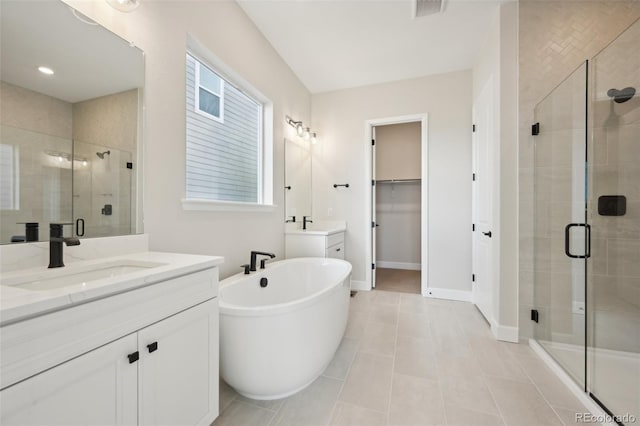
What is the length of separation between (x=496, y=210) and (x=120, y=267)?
2741mm

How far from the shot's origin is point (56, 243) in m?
1.02

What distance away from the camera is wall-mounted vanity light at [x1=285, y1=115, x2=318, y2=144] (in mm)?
3153

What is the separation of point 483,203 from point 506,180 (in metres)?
0.47

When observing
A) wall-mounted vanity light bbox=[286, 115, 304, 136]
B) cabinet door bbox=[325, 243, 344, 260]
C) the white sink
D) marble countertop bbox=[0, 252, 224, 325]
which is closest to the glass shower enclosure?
cabinet door bbox=[325, 243, 344, 260]

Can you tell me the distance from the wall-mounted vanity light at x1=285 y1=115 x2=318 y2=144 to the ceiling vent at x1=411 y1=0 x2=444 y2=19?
1.62 m

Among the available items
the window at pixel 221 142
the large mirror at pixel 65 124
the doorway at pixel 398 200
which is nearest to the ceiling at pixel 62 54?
the large mirror at pixel 65 124

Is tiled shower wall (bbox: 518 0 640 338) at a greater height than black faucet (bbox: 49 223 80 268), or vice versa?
tiled shower wall (bbox: 518 0 640 338)

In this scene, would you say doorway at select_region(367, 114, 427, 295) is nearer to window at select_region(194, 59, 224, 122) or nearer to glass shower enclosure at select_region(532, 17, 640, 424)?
glass shower enclosure at select_region(532, 17, 640, 424)

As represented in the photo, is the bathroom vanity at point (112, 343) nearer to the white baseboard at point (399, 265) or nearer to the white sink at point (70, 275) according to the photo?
the white sink at point (70, 275)

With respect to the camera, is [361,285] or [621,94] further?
[361,285]

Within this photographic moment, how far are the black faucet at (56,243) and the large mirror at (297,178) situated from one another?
6.99ft

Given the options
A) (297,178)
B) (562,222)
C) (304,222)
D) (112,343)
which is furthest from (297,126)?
(112,343)

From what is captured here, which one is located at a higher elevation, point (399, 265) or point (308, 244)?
point (308, 244)

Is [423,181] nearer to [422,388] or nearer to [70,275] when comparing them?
[422,388]
